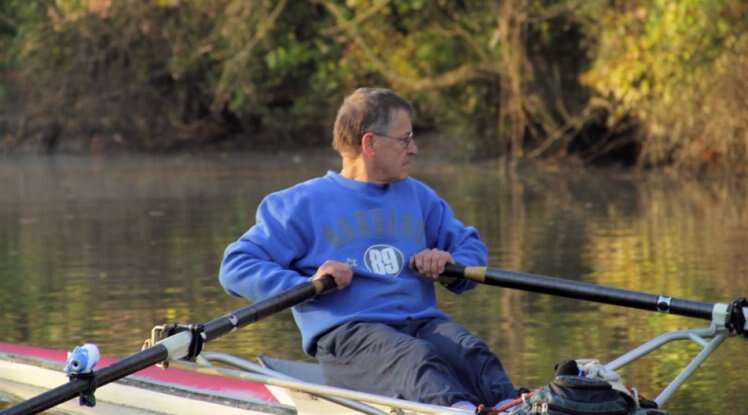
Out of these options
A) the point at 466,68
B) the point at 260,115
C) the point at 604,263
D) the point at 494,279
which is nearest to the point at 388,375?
the point at 494,279

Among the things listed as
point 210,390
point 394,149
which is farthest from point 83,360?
point 394,149

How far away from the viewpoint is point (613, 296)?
6.34 metres

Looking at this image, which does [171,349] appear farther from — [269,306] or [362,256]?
[362,256]

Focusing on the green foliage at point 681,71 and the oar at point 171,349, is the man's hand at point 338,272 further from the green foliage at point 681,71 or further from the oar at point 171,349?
the green foliage at point 681,71

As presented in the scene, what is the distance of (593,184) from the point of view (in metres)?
20.4

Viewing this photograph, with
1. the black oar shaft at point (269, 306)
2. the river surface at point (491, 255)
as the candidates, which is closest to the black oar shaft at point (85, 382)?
the black oar shaft at point (269, 306)

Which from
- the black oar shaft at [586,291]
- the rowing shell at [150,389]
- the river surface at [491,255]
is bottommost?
the river surface at [491,255]

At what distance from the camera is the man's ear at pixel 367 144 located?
6.49 meters

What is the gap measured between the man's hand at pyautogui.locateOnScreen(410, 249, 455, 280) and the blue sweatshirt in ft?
0.20

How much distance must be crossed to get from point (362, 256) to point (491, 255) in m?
6.57

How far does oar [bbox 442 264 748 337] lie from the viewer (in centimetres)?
603

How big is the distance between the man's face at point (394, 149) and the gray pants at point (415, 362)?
0.60 meters

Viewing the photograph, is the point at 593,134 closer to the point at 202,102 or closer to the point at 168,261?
the point at 202,102

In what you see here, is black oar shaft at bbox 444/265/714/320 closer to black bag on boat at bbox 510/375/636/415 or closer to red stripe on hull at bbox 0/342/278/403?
red stripe on hull at bbox 0/342/278/403
